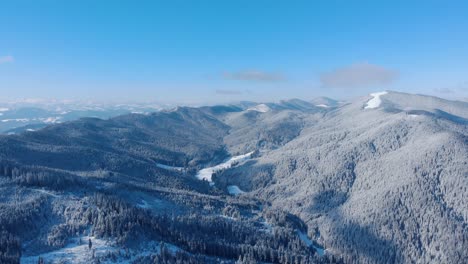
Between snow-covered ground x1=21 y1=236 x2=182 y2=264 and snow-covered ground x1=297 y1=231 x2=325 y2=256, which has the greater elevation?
snow-covered ground x1=21 y1=236 x2=182 y2=264

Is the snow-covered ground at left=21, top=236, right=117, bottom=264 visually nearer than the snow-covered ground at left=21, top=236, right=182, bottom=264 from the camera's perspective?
Yes

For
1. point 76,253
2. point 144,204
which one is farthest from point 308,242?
point 76,253

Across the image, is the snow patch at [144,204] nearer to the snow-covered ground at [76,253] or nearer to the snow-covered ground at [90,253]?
the snow-covered ground at [90,253]

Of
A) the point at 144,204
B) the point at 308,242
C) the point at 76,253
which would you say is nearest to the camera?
the point at 76,253

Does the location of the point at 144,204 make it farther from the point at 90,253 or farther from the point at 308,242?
the point at 308,242

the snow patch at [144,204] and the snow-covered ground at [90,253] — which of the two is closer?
the snow-covered ground at [90,253]

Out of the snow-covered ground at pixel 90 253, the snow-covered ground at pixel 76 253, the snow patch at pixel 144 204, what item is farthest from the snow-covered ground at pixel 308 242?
the snow-covered ground at pixel 76 253

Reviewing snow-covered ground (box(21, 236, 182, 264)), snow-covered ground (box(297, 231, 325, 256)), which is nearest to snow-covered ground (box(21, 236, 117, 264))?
snow-covered ground (box(21, 236, 182, 264))

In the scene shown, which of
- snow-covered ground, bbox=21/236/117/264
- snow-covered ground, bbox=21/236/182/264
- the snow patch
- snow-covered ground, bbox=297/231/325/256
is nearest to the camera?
snow-covered ground, bbox=21/236/117/264

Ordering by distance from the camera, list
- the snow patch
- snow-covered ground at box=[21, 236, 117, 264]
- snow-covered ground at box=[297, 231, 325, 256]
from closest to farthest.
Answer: snow-covered ground at box=[21, 236, 117, 264], the snow patch, snow-covered ground at box=[297, 231, 325, 256]

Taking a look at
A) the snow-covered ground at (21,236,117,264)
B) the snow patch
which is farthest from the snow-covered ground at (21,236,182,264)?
the snow patch

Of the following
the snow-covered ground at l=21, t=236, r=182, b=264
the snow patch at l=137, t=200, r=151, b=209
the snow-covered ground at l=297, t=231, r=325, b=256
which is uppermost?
the snow-covered ground at l=21, t=236, r=182, b=264

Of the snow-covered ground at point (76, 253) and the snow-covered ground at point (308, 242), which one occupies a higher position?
the snow-covered ground at point (76, 253)

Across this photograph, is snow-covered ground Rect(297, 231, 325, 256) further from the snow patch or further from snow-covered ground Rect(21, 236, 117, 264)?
snow-covered ground Rect(21, 236, 117, 264)
